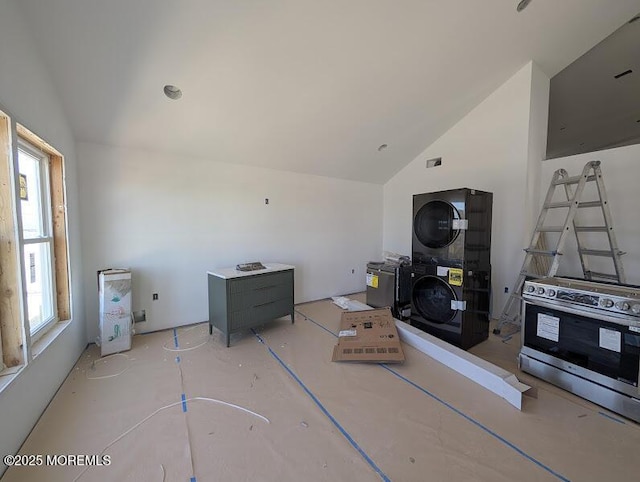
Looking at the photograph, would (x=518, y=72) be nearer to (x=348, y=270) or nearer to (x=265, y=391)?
(x=348, y=270)

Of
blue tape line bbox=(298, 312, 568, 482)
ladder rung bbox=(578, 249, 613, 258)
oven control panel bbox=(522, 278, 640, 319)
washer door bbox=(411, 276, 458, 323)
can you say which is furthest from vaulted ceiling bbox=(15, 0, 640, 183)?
blue tape line bbox=(298, 312, 568, 482)

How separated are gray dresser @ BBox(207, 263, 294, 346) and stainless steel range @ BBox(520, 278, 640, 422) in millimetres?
2508

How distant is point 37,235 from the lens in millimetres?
2045

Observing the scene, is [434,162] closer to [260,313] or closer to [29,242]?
[260,313]

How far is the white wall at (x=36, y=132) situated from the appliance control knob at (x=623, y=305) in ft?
12.2

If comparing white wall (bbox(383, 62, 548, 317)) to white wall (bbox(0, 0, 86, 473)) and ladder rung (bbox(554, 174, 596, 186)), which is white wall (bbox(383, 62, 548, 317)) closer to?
ladder rung (bbox(554, 174, 596, 186))

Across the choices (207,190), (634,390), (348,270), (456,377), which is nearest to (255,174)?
(207,190)

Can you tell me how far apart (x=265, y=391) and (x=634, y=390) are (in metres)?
2.55

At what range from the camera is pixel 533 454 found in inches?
57.1

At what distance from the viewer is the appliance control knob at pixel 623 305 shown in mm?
1647

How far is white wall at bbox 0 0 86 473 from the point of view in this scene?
4.67 ft

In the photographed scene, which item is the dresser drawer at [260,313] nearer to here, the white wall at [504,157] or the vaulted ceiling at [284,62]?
the vaulted ceiling at [284,62]

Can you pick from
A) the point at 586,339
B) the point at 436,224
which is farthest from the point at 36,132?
the point at 586,339

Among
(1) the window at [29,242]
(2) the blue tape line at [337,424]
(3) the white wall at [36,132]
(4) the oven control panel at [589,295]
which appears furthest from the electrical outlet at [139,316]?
(4) the oven control panel at [589,295]
